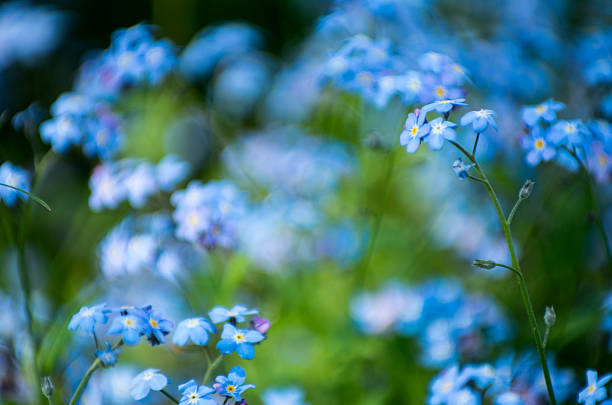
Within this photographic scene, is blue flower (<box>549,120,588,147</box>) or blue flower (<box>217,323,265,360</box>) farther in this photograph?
blue flower (<box>549,120,588,147</box>)

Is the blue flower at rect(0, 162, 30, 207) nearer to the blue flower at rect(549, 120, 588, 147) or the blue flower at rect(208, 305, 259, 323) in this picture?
the blue flower at rect(208, 305, 259, 323)

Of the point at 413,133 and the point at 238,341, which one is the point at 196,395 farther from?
the point at 413,133

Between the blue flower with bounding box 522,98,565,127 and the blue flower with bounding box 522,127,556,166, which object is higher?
the blue flower with bounding box 522,98,565,127

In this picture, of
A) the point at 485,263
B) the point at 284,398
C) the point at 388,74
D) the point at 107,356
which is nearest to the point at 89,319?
the point at 107,356

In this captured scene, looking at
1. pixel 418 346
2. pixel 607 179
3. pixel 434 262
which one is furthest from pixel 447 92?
pixel 434 262

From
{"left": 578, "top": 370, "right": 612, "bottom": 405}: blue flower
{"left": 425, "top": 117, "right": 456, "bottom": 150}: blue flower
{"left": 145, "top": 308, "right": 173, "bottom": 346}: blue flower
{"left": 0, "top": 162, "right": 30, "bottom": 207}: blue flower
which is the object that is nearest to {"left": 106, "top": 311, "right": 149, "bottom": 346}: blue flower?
{"left": 145, "top": 308, "right": 173, "bottom": 346}: blue flower

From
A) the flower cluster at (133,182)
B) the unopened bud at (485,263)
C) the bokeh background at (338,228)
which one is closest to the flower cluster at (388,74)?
the bokeh background at (338,228)
